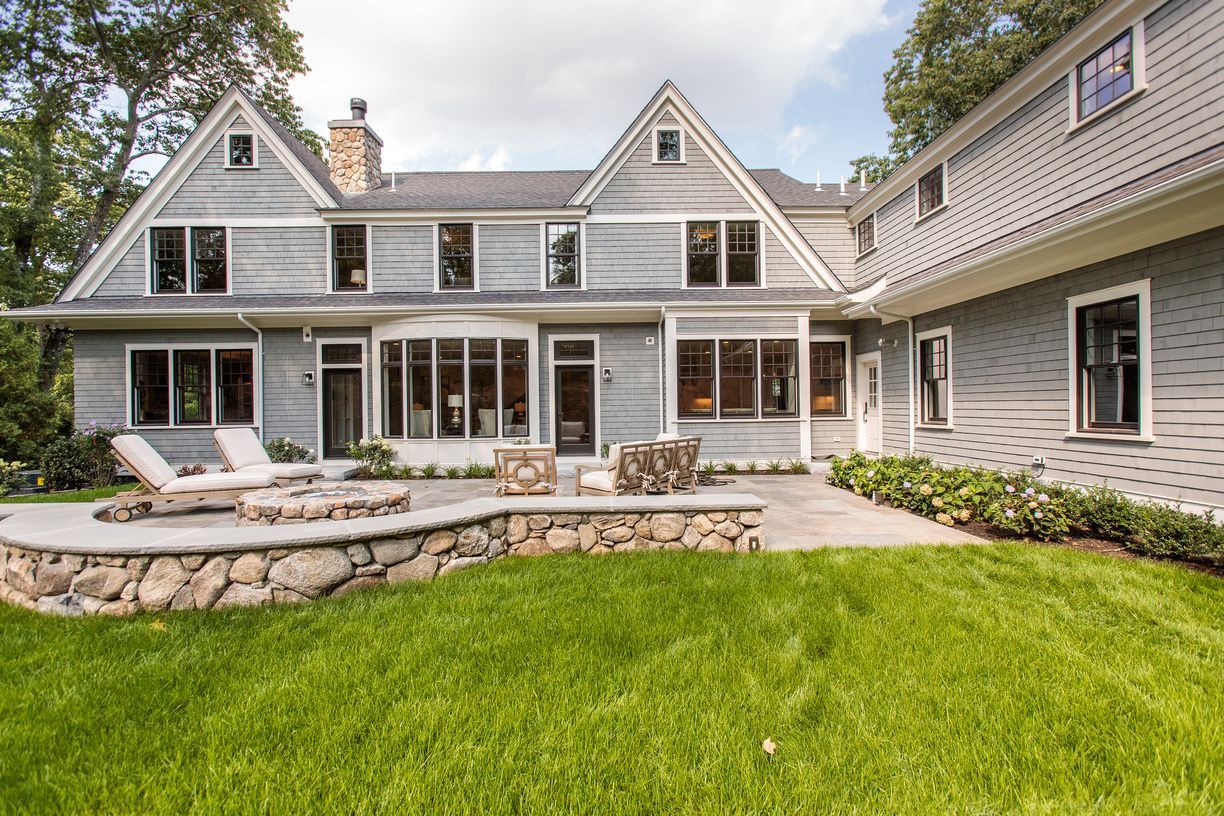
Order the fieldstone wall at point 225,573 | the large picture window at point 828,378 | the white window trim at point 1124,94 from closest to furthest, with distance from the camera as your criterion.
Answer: the fieldstone wall at point 225,573
the white window trim at point 1124,94
the large picture window at point 828,378

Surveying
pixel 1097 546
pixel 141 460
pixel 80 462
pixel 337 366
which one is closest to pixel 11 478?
pixel 80 462

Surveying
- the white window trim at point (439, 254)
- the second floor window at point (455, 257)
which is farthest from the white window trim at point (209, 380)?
the second floor window at point (455, 257)

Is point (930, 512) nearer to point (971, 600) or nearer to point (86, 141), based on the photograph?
point (971, 600)

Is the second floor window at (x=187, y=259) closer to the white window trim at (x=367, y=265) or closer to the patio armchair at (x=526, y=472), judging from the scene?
the white window trim at (x=367, y=265)

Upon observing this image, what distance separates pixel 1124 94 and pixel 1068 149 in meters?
0.94

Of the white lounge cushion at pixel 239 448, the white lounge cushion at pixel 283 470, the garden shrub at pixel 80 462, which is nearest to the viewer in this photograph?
the white lounge cushion at pixel 283 470

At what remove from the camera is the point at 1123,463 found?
6.06 meters

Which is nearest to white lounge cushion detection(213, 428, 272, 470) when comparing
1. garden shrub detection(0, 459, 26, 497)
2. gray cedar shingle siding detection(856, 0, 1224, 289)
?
garden shrub detection(0, 459, 26, 497)

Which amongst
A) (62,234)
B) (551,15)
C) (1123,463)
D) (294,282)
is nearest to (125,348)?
(294,282)

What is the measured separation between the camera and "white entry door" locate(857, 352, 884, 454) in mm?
11391

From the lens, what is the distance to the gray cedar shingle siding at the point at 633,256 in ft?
38.1

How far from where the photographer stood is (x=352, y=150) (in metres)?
12.6

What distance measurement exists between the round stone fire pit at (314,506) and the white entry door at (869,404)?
10.1 metres

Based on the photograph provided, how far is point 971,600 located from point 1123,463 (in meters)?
4.36
